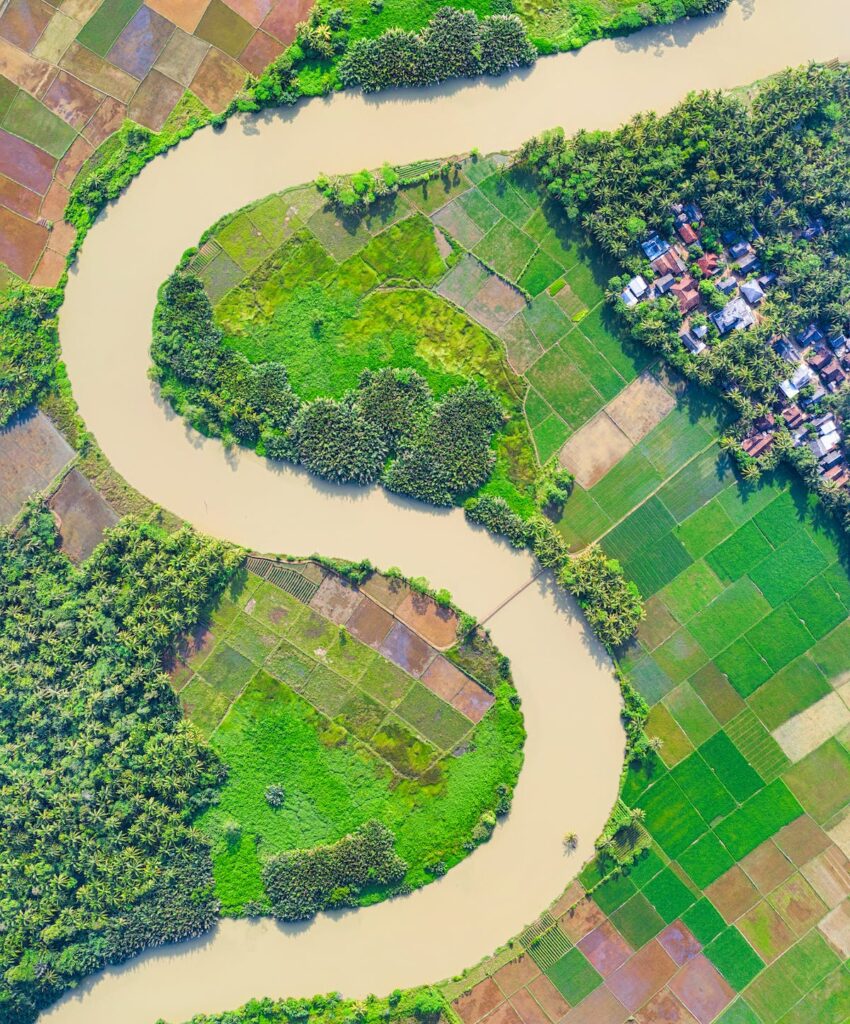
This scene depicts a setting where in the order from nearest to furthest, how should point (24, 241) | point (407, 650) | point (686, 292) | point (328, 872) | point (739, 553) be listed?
point (328, 872) → point (407, 650) → point (686, 292) → point (739, 553) → point (24, 241)

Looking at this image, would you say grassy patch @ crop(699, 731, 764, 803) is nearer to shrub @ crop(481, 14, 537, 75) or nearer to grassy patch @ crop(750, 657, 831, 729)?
grassy patch @ crop(750, 657, 831, 729)

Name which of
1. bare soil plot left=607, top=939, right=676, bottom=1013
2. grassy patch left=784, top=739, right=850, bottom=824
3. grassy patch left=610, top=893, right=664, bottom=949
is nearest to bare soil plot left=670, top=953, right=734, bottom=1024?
bare soil plot left=607, top=939, right=676, bottom=1013

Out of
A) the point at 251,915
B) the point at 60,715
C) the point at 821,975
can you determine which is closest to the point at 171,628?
the point at 60,715

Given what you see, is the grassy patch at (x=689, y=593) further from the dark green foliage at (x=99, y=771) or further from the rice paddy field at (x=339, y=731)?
the dark green foliage at (x=99, y=771)

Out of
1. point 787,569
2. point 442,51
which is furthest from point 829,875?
point 442,51

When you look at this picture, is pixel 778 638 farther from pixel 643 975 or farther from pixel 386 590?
pixel 386 590
